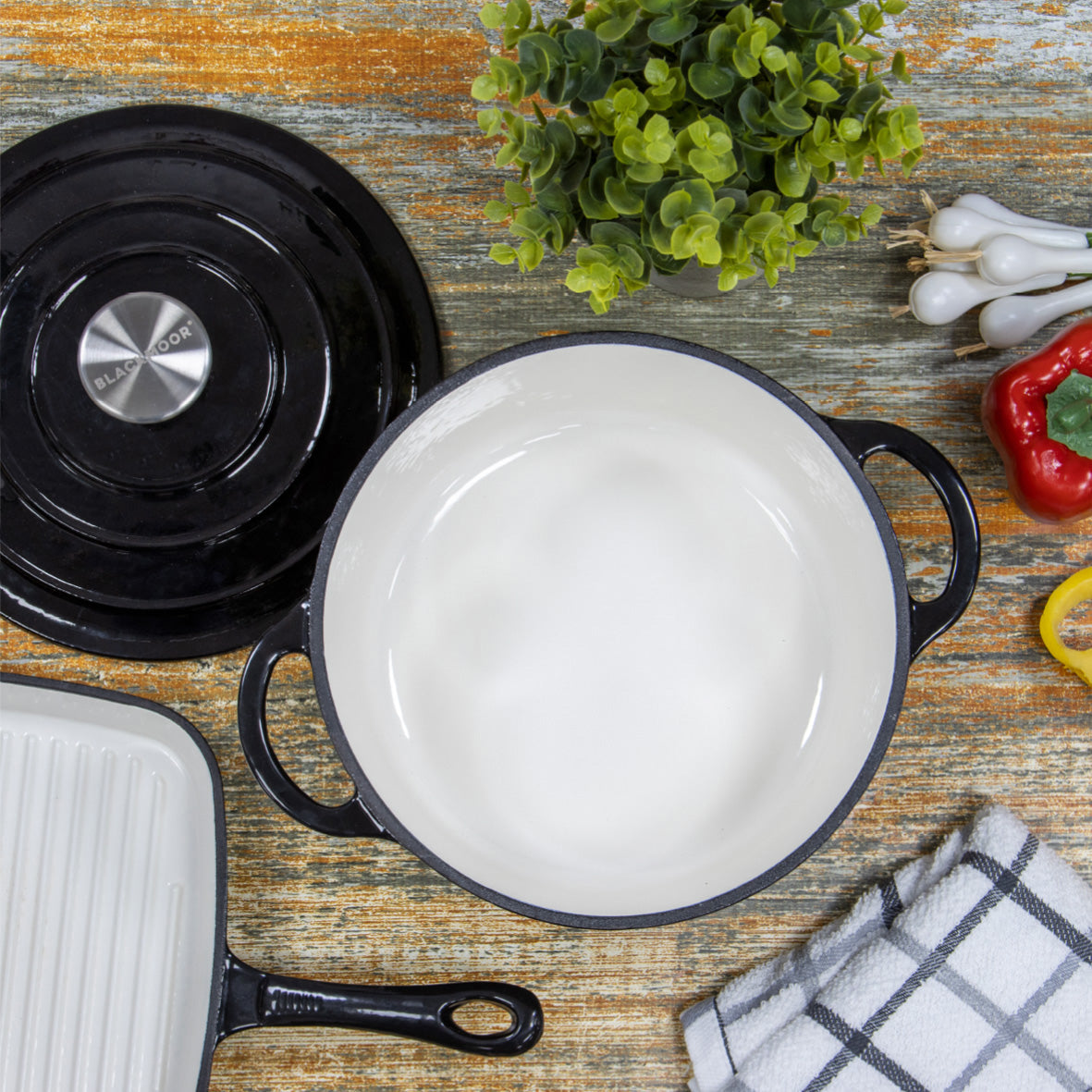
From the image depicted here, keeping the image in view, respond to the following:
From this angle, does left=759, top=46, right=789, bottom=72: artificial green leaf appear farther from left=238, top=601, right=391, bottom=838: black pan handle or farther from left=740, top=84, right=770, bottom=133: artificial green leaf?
left=238, top=601, right=391, bottom=838: black pan handle

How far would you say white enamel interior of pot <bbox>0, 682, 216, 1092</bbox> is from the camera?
2.09ft

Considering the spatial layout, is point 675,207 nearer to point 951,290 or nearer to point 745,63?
point 745,63

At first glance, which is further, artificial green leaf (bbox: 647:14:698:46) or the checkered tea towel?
the checkered tea towel

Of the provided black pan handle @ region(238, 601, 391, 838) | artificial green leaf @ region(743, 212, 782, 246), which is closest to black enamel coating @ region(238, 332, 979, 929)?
black pan handle @ region(238, 601, 391, 838)

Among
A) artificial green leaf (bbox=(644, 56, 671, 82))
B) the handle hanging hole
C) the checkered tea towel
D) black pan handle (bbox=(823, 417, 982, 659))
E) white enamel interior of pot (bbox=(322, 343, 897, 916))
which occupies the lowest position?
the handle hanging hole

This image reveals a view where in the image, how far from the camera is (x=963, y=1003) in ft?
2.08

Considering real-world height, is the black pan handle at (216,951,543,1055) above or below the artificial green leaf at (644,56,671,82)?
below

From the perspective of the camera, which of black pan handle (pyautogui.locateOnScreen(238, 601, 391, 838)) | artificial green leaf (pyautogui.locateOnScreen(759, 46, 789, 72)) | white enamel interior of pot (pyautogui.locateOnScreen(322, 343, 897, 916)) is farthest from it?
white enamel interior of pot (pyautogui.locateOnScreen(322, 343, 897, 916))

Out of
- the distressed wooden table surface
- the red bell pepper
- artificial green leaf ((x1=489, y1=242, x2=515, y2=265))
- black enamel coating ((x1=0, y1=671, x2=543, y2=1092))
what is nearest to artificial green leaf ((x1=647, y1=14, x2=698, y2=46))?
artificial green leaf ((x1=489, y1=242, x2=515, y2=265))

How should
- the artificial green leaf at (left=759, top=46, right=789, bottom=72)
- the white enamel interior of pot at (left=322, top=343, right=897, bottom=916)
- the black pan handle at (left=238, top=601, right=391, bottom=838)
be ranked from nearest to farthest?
the artificial green leaf at (left=759, top=46, right=789, bottom=72), the black pan handle at (left=238, top=601, right=391, bottom=838), the white enamel interior of pot at (left=322, top=343, right=897, bottom=916)

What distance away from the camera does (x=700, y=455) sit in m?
0.66

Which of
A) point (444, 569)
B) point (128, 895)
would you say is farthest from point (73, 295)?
point (128, 895)

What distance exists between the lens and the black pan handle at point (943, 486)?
0.55 meters

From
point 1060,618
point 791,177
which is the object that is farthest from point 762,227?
point 1060,618
